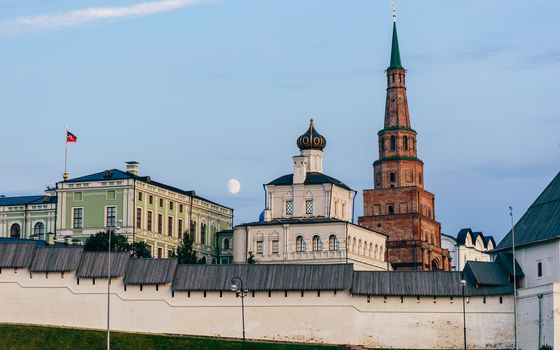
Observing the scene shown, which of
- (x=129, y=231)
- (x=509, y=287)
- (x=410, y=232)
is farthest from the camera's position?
(x=410, y=232)

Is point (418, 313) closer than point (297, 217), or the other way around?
point (418, 313)

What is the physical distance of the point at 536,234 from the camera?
8850 centimetres

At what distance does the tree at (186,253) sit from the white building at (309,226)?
186 inches

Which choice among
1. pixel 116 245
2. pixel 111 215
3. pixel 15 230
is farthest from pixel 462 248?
pixel 116 245

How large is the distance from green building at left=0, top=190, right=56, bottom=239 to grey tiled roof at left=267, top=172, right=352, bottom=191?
21707mm

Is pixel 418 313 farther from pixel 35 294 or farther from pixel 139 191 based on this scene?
pixel 139 191

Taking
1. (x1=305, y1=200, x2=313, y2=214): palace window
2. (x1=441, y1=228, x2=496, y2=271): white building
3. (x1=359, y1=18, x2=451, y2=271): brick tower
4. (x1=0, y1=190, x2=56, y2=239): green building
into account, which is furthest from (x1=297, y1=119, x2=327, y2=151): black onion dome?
(x1=441, y1=228, x2=496, y2=271): white building

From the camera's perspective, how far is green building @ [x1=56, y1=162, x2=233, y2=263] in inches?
4751

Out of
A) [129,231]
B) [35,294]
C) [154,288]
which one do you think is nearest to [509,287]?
[154,288]

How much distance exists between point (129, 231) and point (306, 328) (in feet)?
113

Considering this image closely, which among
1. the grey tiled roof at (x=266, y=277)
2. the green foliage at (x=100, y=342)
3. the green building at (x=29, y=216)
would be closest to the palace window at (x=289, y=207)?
the green building at (x=29, y=216)

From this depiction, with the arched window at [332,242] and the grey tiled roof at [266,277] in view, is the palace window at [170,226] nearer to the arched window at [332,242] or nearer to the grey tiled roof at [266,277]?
the arched window at [332,242]

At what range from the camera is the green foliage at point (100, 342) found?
87.1 metres

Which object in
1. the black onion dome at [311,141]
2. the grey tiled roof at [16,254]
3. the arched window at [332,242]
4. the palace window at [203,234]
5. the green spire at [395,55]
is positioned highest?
the green spire at [395,55]
